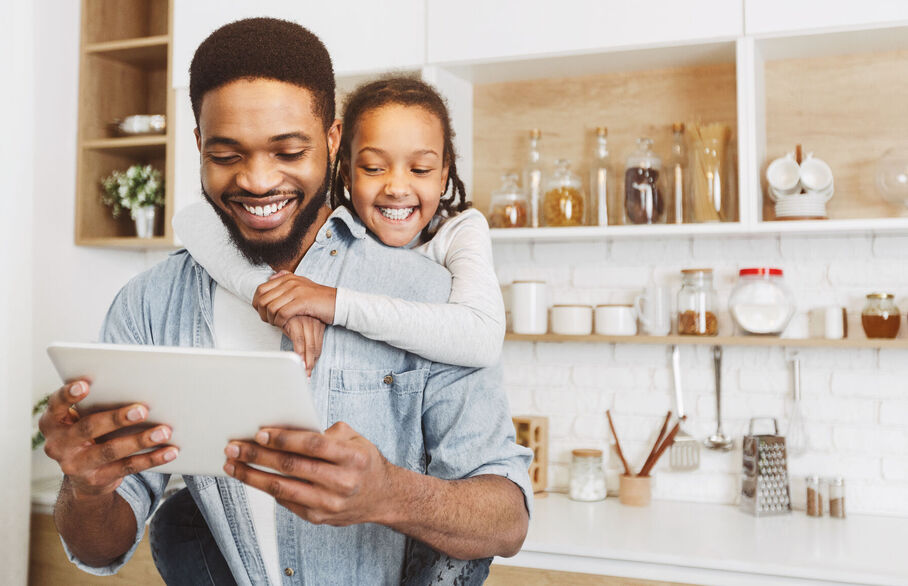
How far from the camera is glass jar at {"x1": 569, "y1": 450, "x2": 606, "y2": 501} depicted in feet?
8.37

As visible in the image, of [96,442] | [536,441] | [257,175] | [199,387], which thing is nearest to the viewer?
[199,387]

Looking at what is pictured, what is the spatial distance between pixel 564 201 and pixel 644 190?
236 millimetres

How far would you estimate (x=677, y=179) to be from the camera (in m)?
2.38

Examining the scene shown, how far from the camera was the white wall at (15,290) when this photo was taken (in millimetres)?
2465

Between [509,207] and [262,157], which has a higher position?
[509,207]

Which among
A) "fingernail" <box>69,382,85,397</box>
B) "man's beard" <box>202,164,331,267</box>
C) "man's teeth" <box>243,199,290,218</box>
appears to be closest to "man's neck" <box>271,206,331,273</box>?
"man's beard" <box>202,164,331,267</box>

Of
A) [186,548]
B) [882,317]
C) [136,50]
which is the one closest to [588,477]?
[882,317]

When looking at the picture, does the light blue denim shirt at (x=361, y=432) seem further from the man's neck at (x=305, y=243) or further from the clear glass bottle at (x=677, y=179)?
the clear glass bottle at (x=677, y=179)

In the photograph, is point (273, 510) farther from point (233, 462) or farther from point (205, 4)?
point (205, 4)

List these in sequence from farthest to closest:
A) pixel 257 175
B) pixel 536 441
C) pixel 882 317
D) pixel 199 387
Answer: pixel 536 441 < pixel 882 317 < pixel 257 175 < pixel 199 387

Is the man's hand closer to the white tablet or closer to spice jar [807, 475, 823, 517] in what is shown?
the white tablet

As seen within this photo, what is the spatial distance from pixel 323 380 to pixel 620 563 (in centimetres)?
119

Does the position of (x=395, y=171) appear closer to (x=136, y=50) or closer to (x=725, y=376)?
(x=725, y=376)

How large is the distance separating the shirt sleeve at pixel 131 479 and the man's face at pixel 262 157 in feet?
0.69
